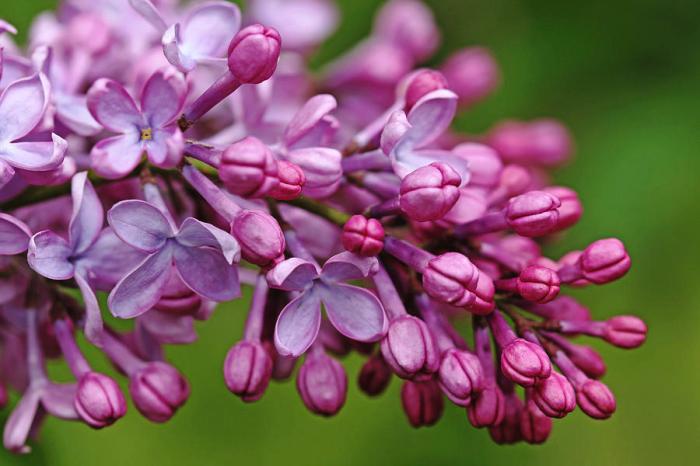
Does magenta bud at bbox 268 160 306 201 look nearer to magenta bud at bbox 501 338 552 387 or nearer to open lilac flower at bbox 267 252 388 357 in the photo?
open lilac flower at bbox 267 252 388 357

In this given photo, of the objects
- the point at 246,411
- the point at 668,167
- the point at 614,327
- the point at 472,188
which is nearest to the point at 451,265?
the point at 472,188

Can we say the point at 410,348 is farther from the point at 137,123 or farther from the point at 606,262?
the point at 137,123

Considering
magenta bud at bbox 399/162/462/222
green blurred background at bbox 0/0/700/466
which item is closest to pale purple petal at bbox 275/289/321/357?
magenta bud at bbox 399/162/462/222

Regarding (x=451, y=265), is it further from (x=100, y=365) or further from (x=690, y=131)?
(x=690, y=131)

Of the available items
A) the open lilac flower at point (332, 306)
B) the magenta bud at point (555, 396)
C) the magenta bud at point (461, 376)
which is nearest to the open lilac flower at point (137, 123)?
the open lilac flower at point (332, 306)

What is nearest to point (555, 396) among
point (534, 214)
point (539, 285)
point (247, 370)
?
point (539, 285)
